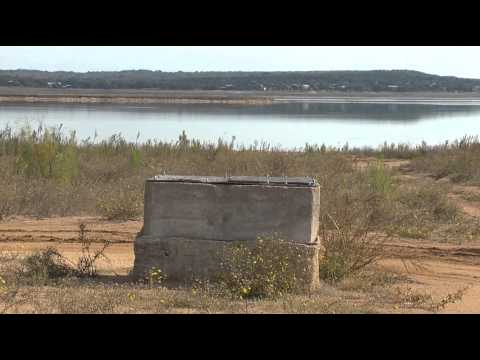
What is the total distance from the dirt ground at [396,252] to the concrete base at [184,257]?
847 mm

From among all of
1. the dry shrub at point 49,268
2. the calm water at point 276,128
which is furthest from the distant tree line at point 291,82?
the dry shrub at point 49,268

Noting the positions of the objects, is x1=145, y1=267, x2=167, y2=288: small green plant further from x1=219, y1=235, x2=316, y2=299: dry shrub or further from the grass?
x1=219, y1=235, x2=316, y2=299: dry shrub

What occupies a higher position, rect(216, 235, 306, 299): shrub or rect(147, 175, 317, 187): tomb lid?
rect(147, 175, 317, 187): tomb lid

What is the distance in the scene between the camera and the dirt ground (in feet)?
28.3

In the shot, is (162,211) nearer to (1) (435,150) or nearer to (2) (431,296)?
(2) (431,296)

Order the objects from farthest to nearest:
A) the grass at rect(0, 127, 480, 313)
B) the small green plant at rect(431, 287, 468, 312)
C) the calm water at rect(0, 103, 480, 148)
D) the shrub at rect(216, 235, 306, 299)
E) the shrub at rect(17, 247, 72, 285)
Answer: the calm water at rect(0, 103, 480, 148), the shrub at rect(17, 247, 72, 285), the shrub at rect(216, 235, 306, 299), the small green plant at rect(431, 287, 468, 312), the grass at rect(0, 127, 480, 313)

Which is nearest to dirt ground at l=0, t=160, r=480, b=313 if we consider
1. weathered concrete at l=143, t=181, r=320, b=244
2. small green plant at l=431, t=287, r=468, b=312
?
small green plant at l=431, t=287, r=468, b=312

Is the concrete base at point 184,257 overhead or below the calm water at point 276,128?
overhead

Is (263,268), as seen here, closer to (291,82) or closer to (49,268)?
(49,268)

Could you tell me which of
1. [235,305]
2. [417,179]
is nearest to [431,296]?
[235,305]

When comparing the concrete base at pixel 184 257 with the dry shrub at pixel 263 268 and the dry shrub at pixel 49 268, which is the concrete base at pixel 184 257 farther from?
the dry shrub at pixel 49 268

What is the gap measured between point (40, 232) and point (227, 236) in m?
4.50

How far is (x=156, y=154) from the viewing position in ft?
68.1

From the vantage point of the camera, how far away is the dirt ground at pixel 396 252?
8641 millimetres
